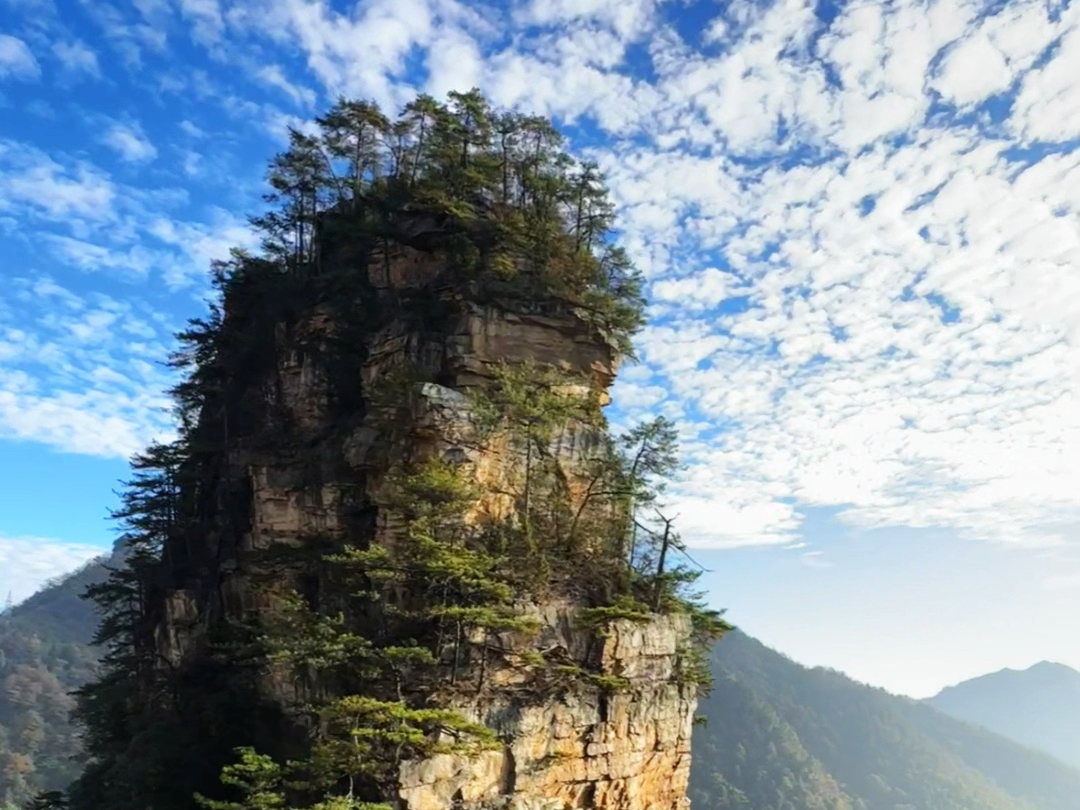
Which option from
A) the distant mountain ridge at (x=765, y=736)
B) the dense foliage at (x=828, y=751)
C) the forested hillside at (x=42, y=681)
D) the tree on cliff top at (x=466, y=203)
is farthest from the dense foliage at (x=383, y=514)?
the dense foliage at (x=828, y=751)

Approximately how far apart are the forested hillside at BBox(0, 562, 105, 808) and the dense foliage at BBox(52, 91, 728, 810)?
37.4 meters

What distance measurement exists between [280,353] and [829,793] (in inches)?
4089

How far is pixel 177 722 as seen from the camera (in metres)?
21.4

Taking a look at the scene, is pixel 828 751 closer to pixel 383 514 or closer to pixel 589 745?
pixel 589 745

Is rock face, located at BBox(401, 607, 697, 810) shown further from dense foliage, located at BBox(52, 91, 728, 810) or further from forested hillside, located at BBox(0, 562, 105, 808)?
forested hillside, located at BBox(0, 562, 105, 808)

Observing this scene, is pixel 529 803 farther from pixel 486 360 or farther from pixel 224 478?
pixel 224 478

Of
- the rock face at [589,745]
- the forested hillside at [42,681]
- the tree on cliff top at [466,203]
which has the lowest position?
the forested hillside at [42,681]

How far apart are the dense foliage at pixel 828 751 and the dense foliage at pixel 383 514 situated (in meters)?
77.4

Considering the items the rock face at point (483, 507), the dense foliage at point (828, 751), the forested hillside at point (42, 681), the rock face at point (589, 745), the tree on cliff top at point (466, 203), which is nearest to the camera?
the rock face at point (589, 745)

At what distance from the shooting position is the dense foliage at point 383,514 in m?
17.3

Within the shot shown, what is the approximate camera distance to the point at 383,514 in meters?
20.4

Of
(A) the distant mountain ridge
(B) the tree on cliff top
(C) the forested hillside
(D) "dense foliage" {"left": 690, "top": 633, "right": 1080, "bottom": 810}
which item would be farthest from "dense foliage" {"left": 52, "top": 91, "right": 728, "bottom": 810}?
(D) "dense foliage" {"left": 690, "top": 633, "right": 1080, "bottom": 810}

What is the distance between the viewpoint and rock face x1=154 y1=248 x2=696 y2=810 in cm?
1812

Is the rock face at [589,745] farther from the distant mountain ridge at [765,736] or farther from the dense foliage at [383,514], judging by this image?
Answer: the distant mountain ridge at [765,736]
